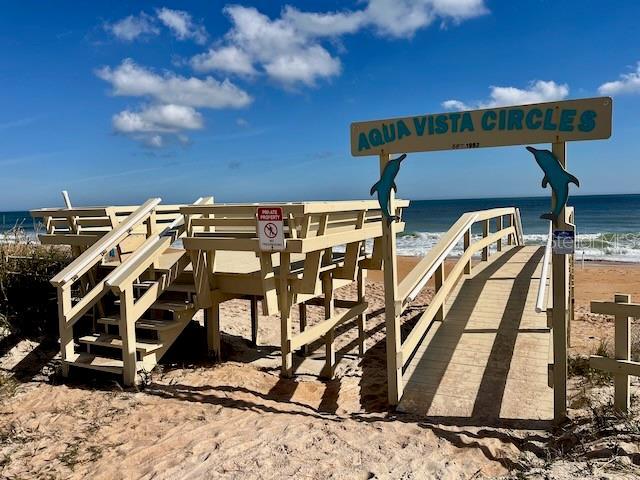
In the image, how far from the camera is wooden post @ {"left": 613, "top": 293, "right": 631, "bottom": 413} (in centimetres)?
412

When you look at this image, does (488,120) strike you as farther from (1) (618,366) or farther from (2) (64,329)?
(2) (64,329)

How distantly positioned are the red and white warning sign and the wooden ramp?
6.83 ft

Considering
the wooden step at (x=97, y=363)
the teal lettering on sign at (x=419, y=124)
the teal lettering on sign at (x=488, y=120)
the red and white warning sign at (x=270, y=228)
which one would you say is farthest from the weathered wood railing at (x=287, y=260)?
the teal lettering on sign at (x=488, y=120)

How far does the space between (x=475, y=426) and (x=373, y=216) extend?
4.55 meters

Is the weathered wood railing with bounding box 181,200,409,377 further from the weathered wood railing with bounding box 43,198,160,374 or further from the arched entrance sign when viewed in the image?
the arched entrance sign

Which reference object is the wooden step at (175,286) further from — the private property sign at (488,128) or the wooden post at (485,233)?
the wooden post at (485,233)

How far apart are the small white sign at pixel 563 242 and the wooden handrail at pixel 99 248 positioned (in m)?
4.88

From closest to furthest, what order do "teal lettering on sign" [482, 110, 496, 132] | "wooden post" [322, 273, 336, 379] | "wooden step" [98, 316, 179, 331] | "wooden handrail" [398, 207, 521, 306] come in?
"teal lettering on sign" [482, 110, 496, 132] < "wooden handrail" [398, 207, 521, 306] < "wooden step" [98, 316, 179, 331] < "wooden post" [322, 273, 336, 379]

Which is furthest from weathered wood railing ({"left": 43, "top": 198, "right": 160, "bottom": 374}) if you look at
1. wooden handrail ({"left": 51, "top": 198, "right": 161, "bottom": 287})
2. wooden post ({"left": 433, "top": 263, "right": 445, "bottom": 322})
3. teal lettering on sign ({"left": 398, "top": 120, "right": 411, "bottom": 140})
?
Result: wooden post ({"left": 433, "top": 263, "right": 445, "bottom": 322})

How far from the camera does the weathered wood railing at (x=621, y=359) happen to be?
4090 millimetres

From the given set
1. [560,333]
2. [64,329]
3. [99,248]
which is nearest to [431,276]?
[560,333]

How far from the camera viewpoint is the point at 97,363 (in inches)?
233

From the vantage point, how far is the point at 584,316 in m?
9.94

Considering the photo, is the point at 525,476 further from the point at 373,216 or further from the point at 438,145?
the point at 373,216
